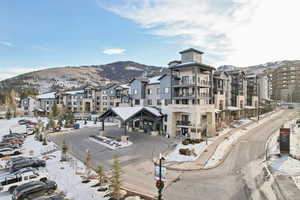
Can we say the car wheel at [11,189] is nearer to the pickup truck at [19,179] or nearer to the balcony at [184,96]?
the pickup truck at [19,179]

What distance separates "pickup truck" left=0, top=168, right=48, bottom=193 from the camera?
15948mm

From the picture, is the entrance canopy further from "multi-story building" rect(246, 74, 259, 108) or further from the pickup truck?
"multi-story building" rect(246, 74, 259, 108)

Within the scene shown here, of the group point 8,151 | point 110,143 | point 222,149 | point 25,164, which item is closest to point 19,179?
point 25,164

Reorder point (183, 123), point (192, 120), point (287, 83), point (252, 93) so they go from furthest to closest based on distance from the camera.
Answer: point (287, 83) < point (252, 93) < point (183, 123) < point (192, 120)

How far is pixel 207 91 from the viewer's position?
1542 inches

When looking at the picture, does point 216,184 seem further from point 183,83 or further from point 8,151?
point 8,151

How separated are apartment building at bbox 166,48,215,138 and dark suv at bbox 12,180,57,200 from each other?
24.4m

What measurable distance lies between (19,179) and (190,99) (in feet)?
95.6

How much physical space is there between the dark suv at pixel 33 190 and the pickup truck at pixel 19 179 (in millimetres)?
1581

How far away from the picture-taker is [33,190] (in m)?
14.7

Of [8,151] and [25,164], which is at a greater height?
[25,164]

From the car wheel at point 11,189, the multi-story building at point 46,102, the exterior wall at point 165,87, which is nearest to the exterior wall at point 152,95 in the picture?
the exterior wall at point 165,87

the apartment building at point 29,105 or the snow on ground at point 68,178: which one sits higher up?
the apartment building at point 29,105

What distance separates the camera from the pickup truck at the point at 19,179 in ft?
52.3
